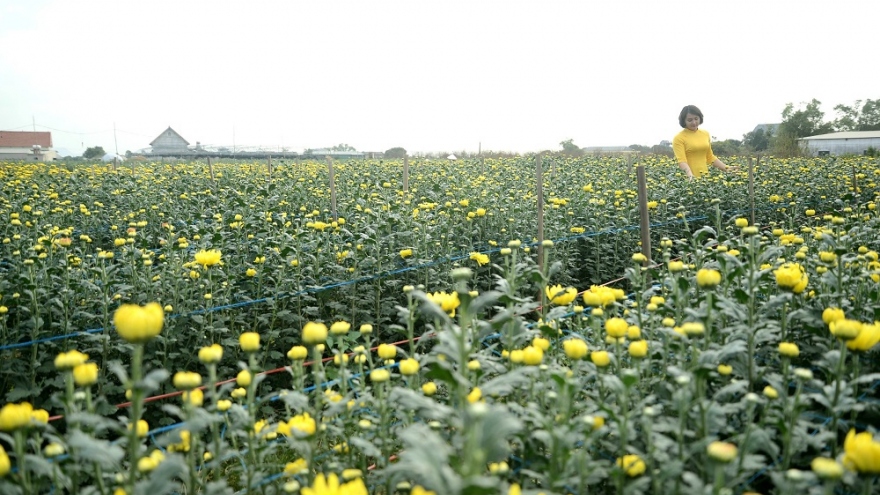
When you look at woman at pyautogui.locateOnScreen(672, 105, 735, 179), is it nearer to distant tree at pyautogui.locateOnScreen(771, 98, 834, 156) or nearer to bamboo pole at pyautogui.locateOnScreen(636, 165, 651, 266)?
bamboo pole at pyautogui.locateOnScreen(636, 165, 651, 266)

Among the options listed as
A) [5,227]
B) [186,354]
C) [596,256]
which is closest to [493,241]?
[596,256]

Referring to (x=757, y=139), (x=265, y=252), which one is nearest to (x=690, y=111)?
(x=265, y=252)

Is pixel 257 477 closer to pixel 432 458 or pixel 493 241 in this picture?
pixel 432 458

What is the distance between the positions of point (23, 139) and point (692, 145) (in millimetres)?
65571

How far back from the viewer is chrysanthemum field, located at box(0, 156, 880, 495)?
1.66 m

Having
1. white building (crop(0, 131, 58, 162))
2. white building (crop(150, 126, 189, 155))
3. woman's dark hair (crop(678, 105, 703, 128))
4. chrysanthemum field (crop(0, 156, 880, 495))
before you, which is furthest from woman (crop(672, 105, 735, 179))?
white building (crop(150, 126, 189, 155))

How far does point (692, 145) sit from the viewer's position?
8.09m

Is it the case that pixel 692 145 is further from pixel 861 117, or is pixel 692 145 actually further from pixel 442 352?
pixel 861 117

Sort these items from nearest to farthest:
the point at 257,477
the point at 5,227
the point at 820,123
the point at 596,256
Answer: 1. the point at 257,477
2. the point at 5,227
3. the point at 596,256
4. the point at 820,123

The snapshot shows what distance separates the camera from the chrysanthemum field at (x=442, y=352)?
1657 mm

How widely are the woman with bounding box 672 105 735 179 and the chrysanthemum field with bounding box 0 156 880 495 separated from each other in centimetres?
26

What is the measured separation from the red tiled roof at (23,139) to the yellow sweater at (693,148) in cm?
6158

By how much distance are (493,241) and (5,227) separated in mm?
4570

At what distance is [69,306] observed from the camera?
3943 mm
